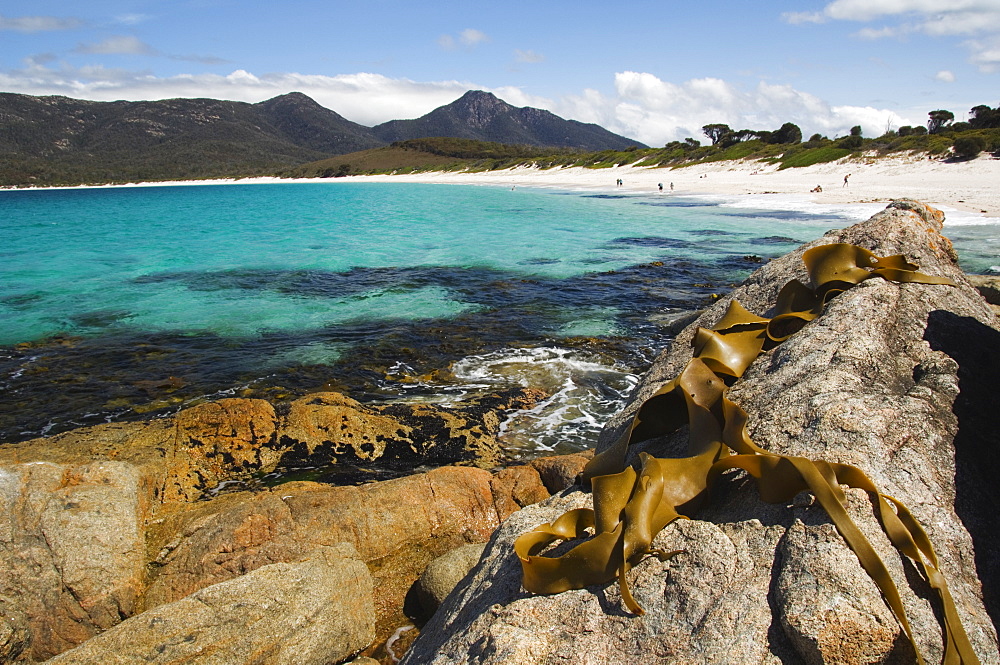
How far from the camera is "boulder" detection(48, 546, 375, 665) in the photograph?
3.01 m

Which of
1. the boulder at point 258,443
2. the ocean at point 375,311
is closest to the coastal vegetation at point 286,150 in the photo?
the ocean at point 375,311

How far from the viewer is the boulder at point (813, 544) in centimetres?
166

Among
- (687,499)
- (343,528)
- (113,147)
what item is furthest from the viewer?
(113,147)

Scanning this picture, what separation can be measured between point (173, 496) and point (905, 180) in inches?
1621

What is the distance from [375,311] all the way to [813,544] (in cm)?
1210

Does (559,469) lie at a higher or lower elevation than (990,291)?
lower

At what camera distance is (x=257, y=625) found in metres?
3.21

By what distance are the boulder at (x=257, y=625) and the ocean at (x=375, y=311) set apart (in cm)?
335

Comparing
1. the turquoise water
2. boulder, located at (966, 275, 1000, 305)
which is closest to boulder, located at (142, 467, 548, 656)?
boulder, located at (966, 275, 1000, 305)

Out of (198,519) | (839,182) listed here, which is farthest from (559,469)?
(839,182)

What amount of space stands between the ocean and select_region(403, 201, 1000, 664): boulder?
4.32m

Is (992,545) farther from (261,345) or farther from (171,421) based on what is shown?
(261,345)

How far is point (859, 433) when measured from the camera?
2195 millimetres

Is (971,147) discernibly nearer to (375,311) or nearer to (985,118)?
(985,118)
